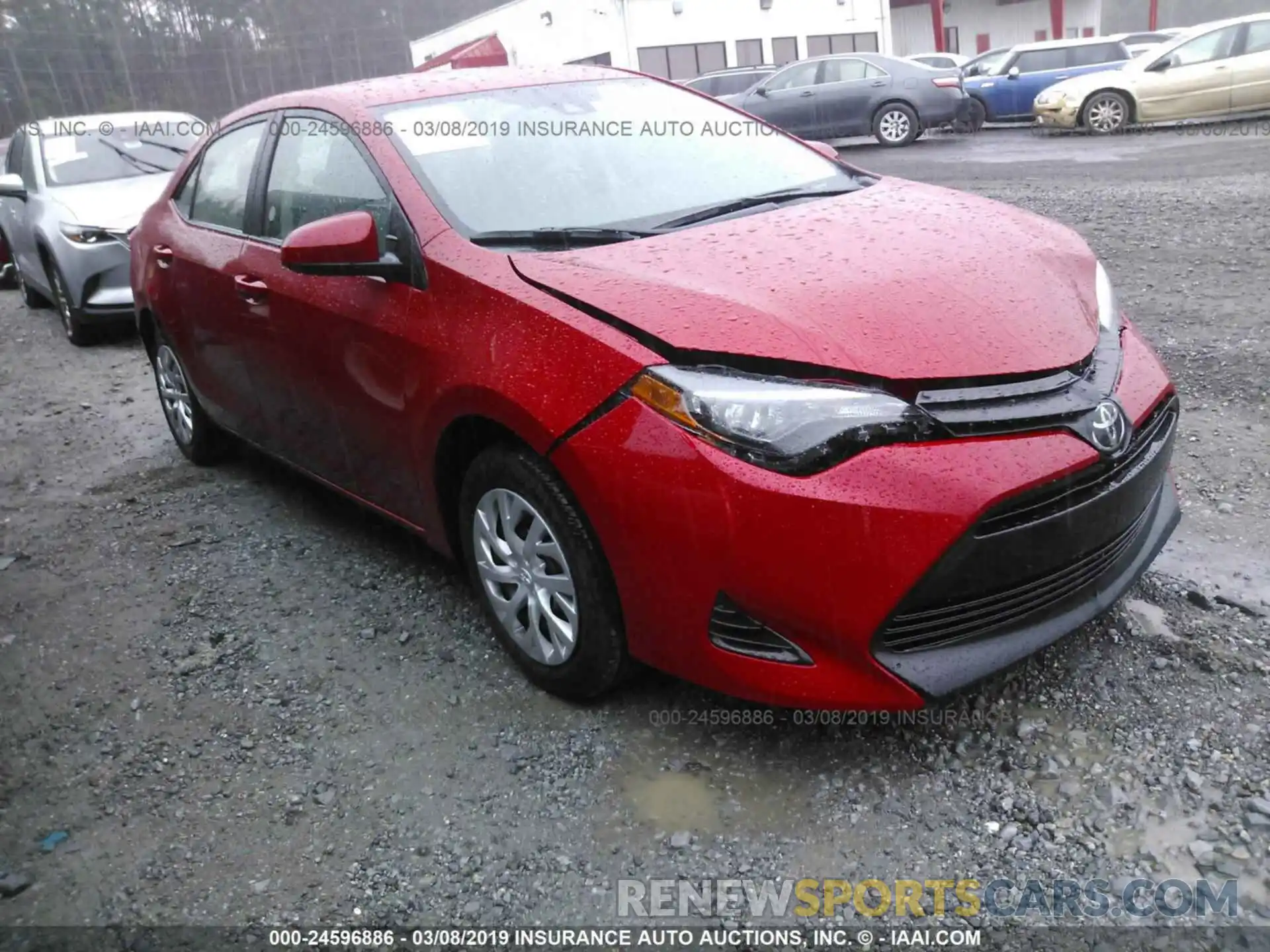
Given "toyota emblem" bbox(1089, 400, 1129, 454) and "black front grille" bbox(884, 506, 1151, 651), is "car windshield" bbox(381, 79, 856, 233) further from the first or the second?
"black front grille" bbox(884, 506, 1151, 651)

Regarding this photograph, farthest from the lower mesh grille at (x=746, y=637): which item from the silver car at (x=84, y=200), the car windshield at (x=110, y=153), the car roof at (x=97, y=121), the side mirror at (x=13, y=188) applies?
the car roof at (x=97, y=121)

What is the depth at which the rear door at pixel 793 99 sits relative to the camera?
671 inches

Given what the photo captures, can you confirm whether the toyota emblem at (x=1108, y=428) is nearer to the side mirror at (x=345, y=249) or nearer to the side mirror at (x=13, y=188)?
the side mirror at (x=345, y=249)

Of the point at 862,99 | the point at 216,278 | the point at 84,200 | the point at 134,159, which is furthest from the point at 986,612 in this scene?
the point at 862,99

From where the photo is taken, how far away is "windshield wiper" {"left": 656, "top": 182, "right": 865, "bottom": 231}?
3121mm

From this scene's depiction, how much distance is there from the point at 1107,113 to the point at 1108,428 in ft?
47.7

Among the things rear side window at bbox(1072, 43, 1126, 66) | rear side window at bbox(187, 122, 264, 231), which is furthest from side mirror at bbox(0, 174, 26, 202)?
rear side window at bbox(1072, 43, 1126, 66)

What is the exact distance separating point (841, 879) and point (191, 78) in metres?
58.8

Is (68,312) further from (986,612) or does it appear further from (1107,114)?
(1107,114)

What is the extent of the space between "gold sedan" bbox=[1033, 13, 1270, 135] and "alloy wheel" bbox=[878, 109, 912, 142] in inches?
89.1

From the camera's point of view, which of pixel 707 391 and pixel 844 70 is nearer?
pixel 707 391

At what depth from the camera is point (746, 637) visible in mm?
2432

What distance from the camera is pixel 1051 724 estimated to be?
2676 mm

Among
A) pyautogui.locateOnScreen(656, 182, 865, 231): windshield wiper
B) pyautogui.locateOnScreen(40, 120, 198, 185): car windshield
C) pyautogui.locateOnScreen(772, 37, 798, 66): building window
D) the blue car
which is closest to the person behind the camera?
pyautogui.locateOnScreen(656, 182, 865, 231): windshield wiper
